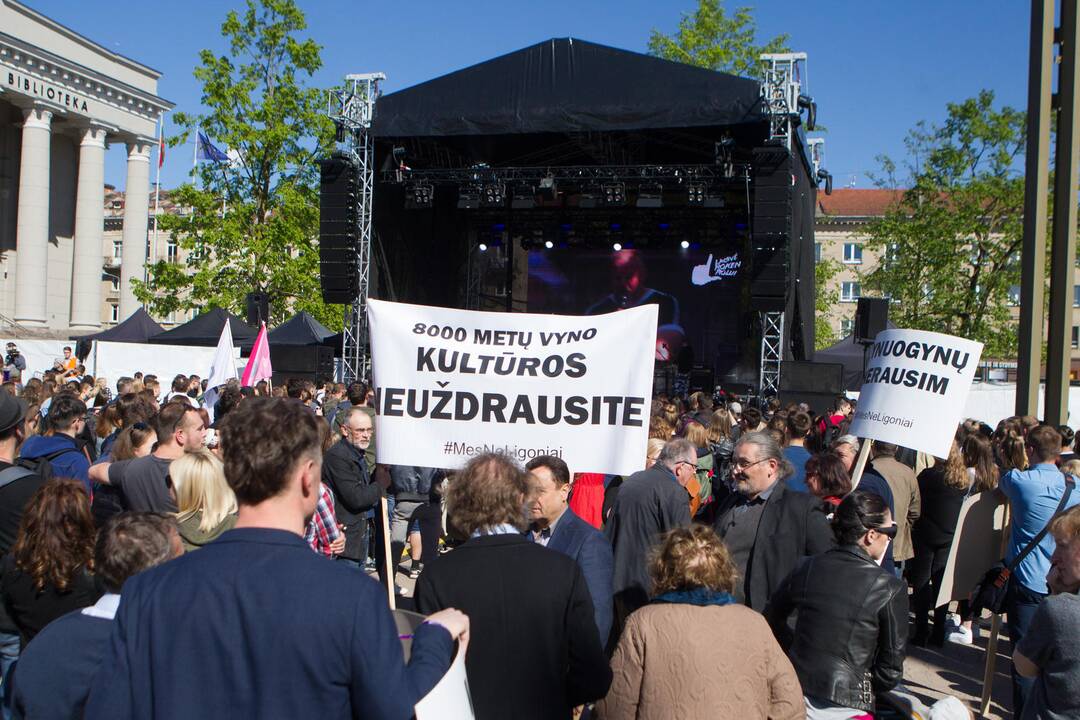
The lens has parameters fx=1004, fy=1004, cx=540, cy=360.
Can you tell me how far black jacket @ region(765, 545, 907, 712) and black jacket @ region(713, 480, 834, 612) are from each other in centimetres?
118

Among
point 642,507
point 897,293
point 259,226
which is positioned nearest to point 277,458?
point 642,507

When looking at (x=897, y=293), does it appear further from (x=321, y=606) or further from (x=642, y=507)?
(x=321, y=606)

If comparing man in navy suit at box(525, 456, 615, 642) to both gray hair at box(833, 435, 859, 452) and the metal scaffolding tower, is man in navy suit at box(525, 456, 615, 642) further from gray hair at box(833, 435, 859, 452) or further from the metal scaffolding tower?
the metal scaffolding tower

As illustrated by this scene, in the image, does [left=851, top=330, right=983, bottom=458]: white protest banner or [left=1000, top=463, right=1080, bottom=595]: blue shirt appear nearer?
[left=1000, top=463, right=1080, bottom=595]: blue shirt

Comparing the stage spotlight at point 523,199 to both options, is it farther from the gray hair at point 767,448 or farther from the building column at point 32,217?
the building column at point 32,217

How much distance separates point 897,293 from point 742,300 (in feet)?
38.5

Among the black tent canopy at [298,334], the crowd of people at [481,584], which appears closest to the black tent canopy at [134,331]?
the black tent canopy at [298,334]

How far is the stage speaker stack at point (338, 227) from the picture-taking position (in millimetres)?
18625

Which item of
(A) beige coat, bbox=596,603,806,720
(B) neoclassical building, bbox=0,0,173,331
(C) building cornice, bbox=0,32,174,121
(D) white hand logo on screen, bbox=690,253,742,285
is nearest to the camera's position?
(A) beige coat, bbox=596,603,806,720

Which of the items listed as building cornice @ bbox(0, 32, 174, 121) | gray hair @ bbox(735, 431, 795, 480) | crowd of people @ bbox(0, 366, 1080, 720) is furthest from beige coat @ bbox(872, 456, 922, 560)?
building cornice @ bbox(0, 32, 174, 121)

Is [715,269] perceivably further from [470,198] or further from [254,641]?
[254,641]

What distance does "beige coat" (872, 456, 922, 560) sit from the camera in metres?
7.01

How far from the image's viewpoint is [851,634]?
3.63 metres

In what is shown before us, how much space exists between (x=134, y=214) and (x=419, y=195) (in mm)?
24273
